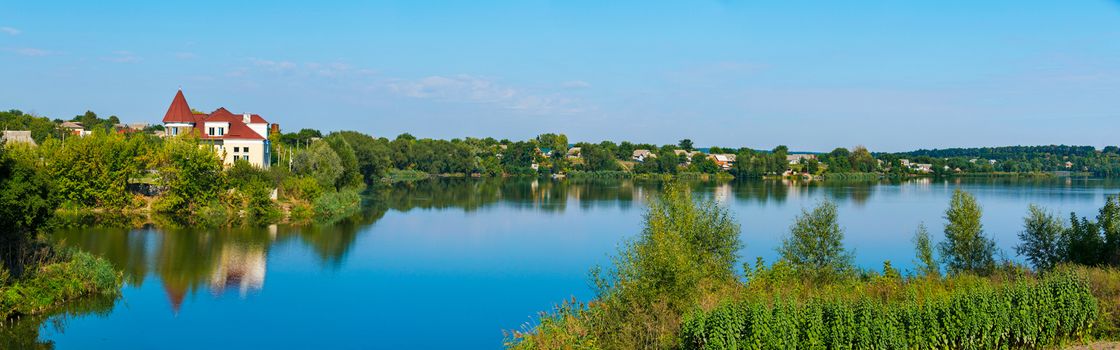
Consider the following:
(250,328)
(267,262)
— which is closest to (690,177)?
(267,262)

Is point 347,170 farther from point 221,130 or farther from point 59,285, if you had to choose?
A: point 59,285

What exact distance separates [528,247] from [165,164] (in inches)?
670

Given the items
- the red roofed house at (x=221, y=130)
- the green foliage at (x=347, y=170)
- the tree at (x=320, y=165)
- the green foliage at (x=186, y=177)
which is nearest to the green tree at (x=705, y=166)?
the green foliage at (x=347, y=170)

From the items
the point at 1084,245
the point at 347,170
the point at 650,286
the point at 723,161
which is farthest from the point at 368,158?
the point at 723,161

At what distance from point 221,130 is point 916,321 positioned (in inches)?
1603

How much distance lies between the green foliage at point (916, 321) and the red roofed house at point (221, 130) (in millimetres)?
A: 37934

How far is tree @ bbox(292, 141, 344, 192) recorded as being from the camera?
45.9m

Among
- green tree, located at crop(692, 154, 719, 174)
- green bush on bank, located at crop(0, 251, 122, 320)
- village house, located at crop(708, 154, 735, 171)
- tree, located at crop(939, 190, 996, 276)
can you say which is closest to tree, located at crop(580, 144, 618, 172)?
green tree, located at crop(692, 154, 719, 174)

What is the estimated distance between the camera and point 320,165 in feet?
156

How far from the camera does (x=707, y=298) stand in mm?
12367

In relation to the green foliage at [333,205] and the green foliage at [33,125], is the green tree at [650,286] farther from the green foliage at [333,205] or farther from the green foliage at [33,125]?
the green foliage at [33,125]

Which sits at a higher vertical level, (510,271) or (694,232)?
(694,232)

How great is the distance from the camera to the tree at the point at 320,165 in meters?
45.9

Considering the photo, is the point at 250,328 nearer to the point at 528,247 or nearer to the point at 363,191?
the point at 528,247
